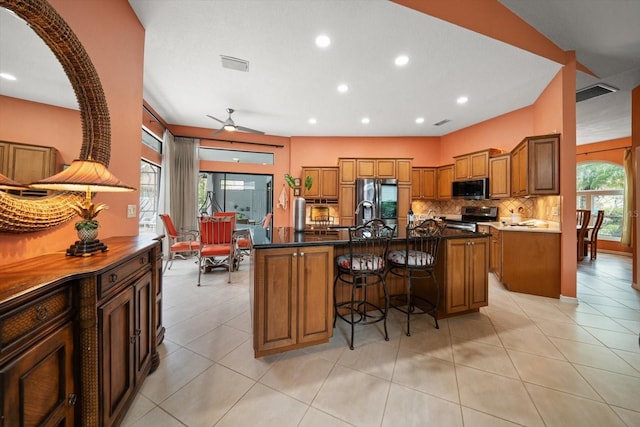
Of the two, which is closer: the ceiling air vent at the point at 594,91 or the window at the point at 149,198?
the ceiling air vent at the point at 594,91

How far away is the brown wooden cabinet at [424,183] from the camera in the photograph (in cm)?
577

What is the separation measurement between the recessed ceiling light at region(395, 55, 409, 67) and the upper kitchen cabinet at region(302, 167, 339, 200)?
299 centimetres

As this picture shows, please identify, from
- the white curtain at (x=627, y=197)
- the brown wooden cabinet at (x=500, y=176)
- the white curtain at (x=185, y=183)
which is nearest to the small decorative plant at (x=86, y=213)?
the white curtain at (x=185, y=183)

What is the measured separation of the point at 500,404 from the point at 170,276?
4366mm

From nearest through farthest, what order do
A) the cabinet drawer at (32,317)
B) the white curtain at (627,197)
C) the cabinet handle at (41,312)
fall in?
the cabinet drawer at (32,317) < the cabinet handle at (41,312) < the white curtain at (627,197)

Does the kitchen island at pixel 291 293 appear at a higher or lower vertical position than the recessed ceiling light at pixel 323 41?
lower

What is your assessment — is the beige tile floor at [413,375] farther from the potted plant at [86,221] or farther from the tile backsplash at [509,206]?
the tile backsplash at [509,206]

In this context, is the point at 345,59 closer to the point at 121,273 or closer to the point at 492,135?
the point at 121,273

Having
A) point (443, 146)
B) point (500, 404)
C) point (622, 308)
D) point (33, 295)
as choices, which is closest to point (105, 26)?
point (33, 295)

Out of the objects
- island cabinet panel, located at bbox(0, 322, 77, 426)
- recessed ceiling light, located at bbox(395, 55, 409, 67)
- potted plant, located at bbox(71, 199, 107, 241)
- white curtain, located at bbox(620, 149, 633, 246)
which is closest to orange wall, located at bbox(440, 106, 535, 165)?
recessed ceiling light, located at bbox(395, 55, 409, 67)

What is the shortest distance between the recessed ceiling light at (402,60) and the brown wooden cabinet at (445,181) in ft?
10.5

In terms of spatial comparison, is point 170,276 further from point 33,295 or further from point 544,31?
point 544,31

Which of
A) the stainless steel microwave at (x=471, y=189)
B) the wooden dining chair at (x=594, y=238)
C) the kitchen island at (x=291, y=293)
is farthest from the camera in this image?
the wooden dining chair at (x=594, y=238)

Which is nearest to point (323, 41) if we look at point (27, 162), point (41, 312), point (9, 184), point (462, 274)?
point (27, 162)
